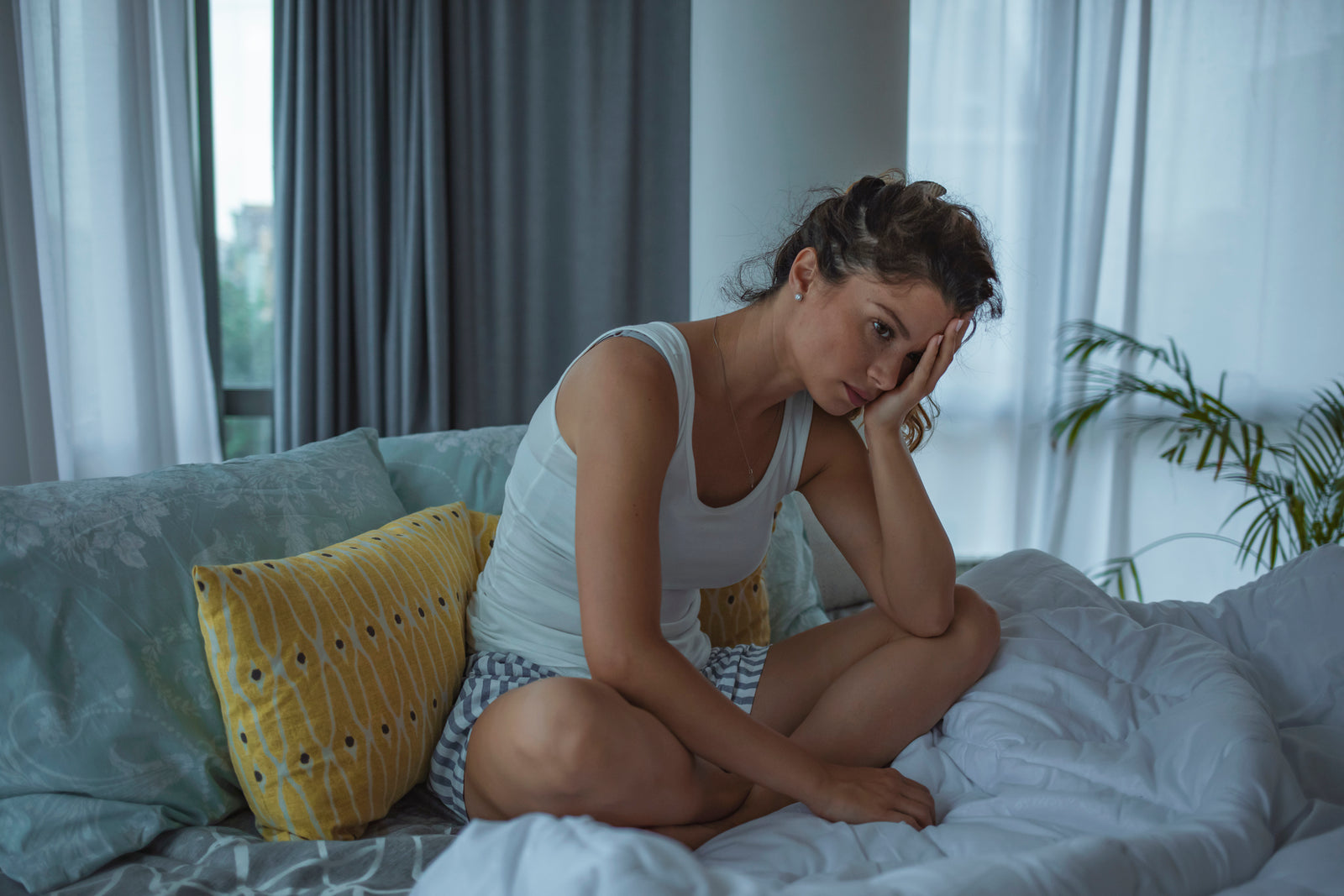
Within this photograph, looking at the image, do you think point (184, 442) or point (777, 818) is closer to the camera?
point (777, 818)

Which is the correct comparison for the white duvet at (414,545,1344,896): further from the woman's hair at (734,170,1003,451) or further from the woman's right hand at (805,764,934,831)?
the woman's hair at (734,170,1003,451)

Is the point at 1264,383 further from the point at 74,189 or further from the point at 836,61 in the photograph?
the point at 74,189

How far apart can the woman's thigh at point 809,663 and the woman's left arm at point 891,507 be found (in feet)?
0.14

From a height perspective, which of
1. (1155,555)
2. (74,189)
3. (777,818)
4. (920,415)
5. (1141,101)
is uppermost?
(1141,101)

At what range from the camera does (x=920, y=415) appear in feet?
4.56

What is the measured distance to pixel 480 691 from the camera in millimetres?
1111

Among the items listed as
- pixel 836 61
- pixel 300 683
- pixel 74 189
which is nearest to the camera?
pixel 300 683

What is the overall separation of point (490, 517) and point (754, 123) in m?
1.14

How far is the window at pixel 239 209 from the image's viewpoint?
2.45m

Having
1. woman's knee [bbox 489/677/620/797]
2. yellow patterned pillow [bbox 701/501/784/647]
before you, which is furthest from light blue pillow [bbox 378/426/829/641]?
woman's knee [bbox 489/677/620/797]

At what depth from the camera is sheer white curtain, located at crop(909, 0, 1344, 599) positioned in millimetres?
2717

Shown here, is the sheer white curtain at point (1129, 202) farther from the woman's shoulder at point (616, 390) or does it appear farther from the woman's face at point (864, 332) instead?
the woman's shoulder at point (616, 390)

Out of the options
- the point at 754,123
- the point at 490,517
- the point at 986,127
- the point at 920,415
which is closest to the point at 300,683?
the point at 490,517

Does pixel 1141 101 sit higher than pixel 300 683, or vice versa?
pixel 1141 101
